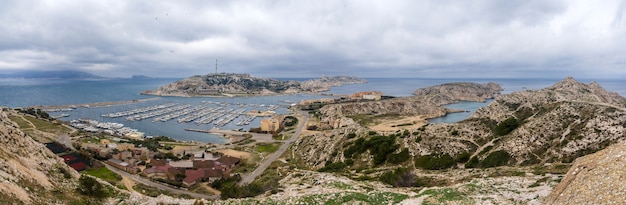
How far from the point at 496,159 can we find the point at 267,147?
53629mm

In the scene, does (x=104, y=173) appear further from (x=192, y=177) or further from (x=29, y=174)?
A: (x=29, y=174)

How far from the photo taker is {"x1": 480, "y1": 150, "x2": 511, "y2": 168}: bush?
38050 mm

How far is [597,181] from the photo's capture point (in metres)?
12.5

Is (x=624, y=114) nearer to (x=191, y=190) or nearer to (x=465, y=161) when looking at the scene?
(x=465, y=161)

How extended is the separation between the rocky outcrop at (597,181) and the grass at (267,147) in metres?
65.7

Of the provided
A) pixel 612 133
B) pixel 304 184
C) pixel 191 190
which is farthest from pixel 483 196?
pixel 191 190

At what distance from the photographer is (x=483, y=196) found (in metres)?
19.7

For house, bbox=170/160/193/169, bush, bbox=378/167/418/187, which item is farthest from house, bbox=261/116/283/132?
bush, bbox=378/167/418/187

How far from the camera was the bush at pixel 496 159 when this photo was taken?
38.0 m

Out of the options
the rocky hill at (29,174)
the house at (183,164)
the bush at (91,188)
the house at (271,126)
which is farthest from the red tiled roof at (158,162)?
the house at (271,126)

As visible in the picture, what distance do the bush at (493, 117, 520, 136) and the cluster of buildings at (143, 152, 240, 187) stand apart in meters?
42.4

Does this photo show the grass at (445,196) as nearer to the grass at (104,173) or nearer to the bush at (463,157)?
the bush at (463,157)

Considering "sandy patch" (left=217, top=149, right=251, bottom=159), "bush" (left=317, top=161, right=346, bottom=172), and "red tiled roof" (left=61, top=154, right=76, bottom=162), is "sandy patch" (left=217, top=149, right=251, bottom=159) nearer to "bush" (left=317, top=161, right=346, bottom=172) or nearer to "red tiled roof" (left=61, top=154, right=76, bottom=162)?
"bush" (left=317, top=161, right=346, bottom=172)

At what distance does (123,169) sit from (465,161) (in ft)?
179
